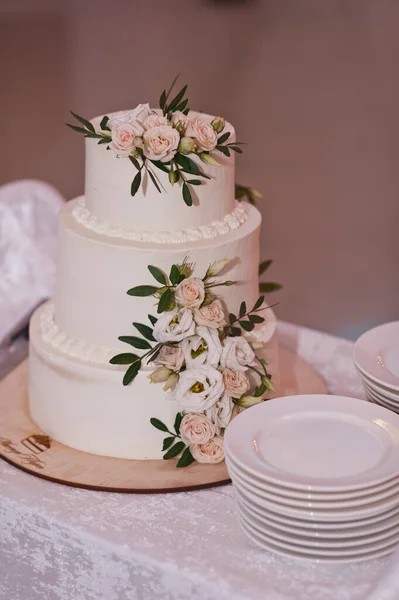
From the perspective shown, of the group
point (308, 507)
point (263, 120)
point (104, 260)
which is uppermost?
point (104, 260)

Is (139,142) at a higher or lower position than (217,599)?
higher

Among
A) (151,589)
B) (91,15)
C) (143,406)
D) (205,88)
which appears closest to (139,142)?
(143,406)

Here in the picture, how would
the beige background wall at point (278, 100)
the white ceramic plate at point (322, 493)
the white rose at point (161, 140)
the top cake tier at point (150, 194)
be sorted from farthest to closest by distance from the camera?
the beige background wall at point (278, 100) < the top cake tier at point (150, 194) < the white rose at point (161, 140) < the white ceramic plate at point (322, 493)

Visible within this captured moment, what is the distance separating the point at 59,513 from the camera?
5.94 ft

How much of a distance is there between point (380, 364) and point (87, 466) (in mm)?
710

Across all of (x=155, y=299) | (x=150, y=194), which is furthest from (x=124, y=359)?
(x=150, y=194)

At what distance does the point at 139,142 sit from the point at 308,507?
84 cm

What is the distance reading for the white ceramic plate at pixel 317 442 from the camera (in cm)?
157

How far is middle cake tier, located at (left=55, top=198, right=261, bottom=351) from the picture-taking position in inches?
76.2

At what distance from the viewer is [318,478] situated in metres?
1.58

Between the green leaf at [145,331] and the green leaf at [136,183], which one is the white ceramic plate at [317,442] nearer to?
the green leaf at [145,331]

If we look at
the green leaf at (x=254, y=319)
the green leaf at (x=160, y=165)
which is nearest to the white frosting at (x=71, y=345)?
the green leaf at (x=254, y=319)

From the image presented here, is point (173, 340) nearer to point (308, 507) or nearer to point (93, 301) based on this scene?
point (93, 301)

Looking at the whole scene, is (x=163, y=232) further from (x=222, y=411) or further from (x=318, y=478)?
(x=318, y=478)
